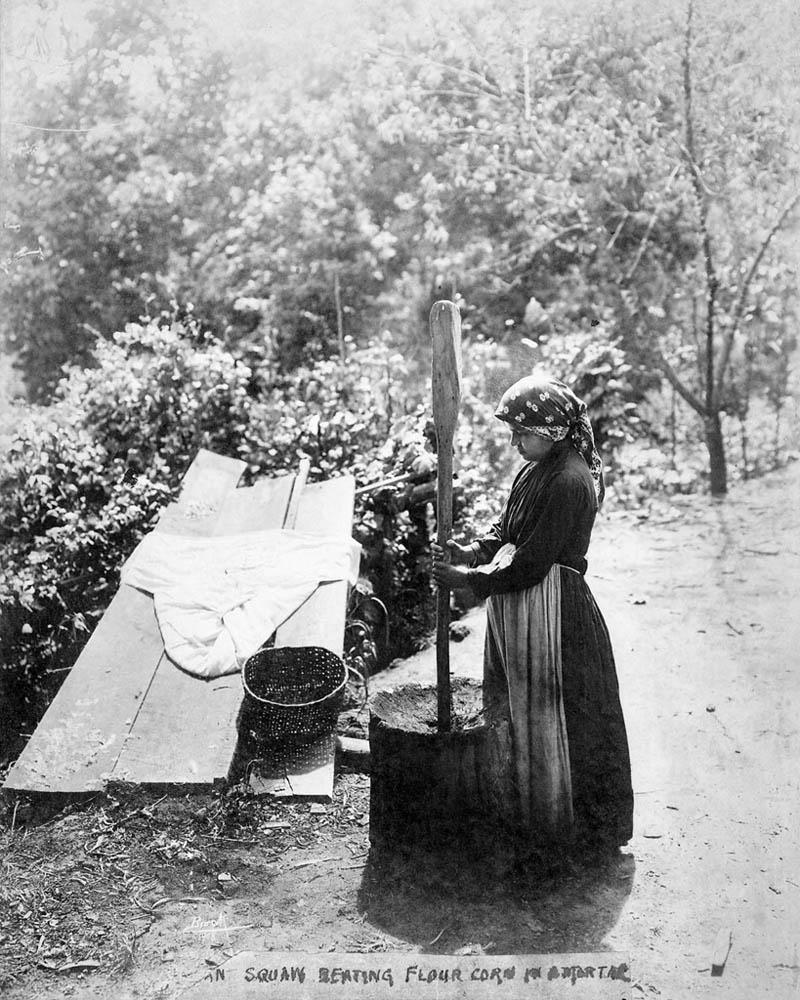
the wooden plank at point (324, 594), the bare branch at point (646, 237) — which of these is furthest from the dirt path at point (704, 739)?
the bare branch at point (646, 237)

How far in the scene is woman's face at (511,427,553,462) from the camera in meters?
3.36

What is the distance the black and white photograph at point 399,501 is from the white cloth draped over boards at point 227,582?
25 mm

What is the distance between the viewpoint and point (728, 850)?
3.64 meters

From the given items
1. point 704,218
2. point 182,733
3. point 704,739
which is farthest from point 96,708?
point 704,218

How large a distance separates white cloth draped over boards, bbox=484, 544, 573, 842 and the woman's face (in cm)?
43

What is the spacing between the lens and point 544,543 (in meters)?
3.28

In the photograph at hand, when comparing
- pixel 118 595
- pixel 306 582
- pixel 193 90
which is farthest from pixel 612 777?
pixel 193 90

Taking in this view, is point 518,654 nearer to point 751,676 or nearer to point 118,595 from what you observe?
point 751,676

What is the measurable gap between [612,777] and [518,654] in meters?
0.65

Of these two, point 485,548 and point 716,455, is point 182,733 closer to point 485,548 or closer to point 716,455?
point 485,548

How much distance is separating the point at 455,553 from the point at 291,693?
132 centimetres

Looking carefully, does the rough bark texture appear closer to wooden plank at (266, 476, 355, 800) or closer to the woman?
the woman

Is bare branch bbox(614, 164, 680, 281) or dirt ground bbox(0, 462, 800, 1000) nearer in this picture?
dirt ground bbox(0, 462, 800, 1000)

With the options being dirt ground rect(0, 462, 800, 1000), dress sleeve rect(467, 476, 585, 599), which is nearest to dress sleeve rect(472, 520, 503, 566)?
dress sleeve rect(467, 476, 585, 599)
